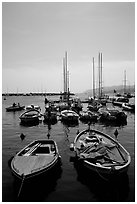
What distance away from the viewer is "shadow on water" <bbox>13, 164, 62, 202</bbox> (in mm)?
12395

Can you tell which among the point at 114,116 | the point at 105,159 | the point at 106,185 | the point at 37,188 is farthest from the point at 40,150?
the point at 114,116

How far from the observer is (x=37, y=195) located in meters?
12.7

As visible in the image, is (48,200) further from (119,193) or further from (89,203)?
(119,193)

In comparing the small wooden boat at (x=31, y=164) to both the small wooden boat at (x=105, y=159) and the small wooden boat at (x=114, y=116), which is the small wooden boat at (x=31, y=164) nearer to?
the small wooden boat at (x=105, y=159)

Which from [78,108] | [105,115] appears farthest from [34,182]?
[78,108]

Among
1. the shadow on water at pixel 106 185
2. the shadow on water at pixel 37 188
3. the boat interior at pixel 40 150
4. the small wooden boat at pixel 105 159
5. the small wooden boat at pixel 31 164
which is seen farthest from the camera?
the boat interior at pixel 40 150

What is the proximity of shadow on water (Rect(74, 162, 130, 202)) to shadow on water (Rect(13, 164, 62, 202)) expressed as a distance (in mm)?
2373

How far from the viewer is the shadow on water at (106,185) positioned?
12586 mm

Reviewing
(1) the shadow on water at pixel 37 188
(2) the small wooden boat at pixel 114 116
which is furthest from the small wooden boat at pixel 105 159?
(2) the small wooden boat at pixel 114 116

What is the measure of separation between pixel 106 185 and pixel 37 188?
510cm

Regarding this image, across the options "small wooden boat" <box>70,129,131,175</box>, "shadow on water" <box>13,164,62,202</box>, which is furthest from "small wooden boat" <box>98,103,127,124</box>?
"shadow on water" <box>13,164,62,202</box>

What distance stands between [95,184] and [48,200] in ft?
12.6

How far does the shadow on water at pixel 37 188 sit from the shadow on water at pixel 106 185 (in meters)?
2.37

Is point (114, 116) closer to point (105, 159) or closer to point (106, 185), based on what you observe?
point (105, 159)
